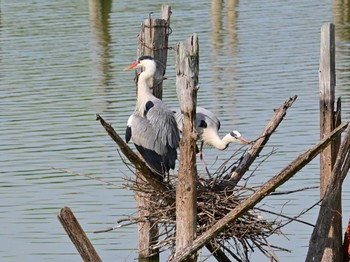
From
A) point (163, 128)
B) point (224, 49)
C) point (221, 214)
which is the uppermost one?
point (224, 49)

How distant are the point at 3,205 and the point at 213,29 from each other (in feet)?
38.0

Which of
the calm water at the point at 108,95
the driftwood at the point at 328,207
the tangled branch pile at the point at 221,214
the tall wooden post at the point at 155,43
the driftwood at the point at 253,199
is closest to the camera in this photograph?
the driftwood at the point at 253,199

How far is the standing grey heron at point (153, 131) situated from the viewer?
8569 millimetres


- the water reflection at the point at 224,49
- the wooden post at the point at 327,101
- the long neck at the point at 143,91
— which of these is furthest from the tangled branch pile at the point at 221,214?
the water reflection at the point at 224,49

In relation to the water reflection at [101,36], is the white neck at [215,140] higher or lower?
lower

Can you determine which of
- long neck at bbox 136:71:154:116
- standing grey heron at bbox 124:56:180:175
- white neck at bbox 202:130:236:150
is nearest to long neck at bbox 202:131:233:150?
white neck at bbox 202:130:236:150

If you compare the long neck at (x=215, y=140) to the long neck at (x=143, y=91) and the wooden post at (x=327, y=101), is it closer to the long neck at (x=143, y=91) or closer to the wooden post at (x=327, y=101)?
the long neck at (x=143, y=91)

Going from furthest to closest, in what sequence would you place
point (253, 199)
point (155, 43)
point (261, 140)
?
point (155, 43), point (261, 140), point (253, 199)

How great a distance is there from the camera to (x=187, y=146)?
733 centimetres

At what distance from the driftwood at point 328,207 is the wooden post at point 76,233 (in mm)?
1628

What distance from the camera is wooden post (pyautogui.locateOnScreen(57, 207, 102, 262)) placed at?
7246 mm

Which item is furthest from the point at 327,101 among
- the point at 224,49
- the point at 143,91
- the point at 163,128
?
the point at 224,49

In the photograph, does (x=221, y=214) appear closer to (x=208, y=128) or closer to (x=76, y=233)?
(x=76, y=233)

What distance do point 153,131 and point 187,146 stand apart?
4.32ft
